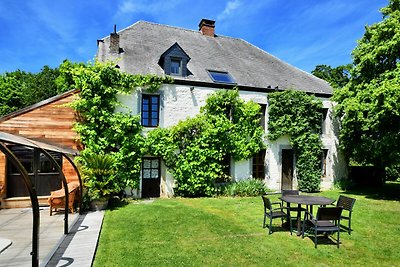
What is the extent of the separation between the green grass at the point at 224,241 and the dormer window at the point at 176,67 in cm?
686

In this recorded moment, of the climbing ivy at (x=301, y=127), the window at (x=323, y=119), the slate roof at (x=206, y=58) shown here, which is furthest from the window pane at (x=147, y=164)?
the window at (x=323, y=119)

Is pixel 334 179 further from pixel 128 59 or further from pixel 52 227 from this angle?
pixel 52 227

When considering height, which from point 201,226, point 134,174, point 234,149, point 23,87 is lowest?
point 201,226

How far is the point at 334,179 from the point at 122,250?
48.5 feet

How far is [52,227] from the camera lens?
795 centimetres

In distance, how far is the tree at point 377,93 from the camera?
1206cm

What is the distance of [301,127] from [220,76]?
5397 mm

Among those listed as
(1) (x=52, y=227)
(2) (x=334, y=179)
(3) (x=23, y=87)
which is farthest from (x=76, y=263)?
(3) (x=23, y=87)

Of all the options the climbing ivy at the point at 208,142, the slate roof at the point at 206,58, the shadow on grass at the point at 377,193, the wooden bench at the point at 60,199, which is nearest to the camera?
the wooden bench at the point at 60,199

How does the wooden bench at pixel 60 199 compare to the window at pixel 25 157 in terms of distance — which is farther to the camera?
the window at pixel 25 157

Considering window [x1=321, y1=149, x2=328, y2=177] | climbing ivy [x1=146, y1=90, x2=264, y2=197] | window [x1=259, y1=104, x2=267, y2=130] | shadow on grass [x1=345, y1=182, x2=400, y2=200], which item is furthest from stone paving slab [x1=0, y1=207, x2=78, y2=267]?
shadow on grass [x1=345, y1=182, x2=400, y2=200]

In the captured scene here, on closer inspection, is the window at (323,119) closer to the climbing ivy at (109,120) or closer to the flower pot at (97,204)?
the climbing ivy at (109,120)

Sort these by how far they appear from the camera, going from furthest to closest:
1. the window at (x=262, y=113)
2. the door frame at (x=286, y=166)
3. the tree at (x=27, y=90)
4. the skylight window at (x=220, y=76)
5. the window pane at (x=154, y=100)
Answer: the tree at (x=27, y=90)
the door frame at (x=286, y=166)
the window at (x=262, y=113)
the skylight window at (x=220, y=76)
the window pane at (x=154, y=100)

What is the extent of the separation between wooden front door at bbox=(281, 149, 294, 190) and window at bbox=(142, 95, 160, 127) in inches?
308
